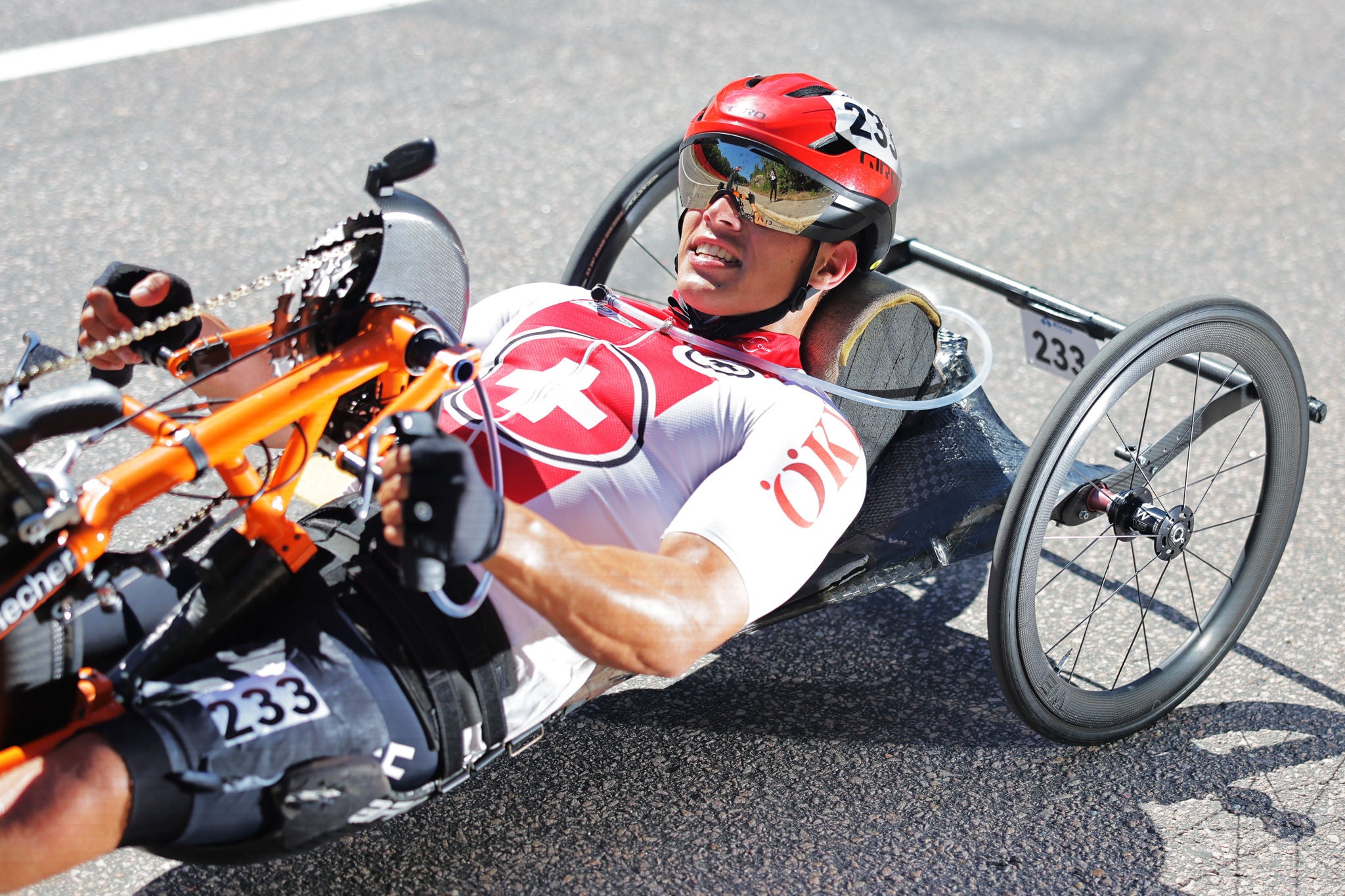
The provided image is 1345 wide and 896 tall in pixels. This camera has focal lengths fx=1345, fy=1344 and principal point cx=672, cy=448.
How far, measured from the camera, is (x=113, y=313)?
235 cm

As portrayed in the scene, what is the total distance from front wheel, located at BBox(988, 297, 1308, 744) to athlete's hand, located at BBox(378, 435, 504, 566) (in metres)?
1.09

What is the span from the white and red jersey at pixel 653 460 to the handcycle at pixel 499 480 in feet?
0.77

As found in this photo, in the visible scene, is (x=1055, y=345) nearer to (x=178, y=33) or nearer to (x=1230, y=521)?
(x=1230, y=521)

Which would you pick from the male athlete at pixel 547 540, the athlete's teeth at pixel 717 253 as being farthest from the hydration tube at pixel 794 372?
the athlete's teeth at pixel 717 253

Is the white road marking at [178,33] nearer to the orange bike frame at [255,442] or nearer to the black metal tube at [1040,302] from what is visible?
the black metal tube at [1040,302]

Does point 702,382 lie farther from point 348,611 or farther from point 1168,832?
point 1168,832

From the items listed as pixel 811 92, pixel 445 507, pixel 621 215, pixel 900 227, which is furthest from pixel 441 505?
pixel 900 227

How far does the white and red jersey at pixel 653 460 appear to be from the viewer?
2217 mm

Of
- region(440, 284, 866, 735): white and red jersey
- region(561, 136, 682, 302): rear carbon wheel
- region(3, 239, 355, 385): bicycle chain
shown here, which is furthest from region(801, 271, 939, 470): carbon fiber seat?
region(3, 239, 355, 385): bicycle chain

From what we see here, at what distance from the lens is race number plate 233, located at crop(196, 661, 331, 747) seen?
194cm

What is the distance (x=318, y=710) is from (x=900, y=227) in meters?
3.56

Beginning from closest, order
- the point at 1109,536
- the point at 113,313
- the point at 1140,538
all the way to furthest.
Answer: the point at 113,313 → the point at 1140,538 → the point at 1109,536

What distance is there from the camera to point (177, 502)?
3520mm

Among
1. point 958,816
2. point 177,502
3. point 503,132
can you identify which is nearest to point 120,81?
point 503,132
